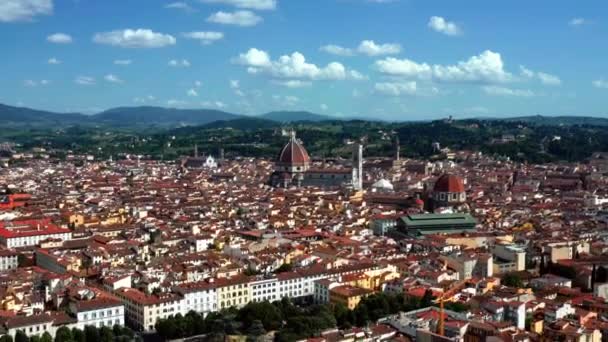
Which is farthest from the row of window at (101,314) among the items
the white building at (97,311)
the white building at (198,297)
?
the white building at (198,297)

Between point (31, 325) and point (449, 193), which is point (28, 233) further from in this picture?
point (449, 193)

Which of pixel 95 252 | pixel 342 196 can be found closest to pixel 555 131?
pixel 342 196

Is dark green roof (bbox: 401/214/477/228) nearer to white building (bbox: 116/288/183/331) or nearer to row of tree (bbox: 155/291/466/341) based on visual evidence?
row of tree (bbox: 155/291/466/341)

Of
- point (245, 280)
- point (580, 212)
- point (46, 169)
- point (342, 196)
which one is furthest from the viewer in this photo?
point (46, 169)

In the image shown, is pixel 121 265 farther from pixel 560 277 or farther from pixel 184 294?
pixel 560 277

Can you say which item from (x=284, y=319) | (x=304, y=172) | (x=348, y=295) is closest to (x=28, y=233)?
(x=284, y=319)
